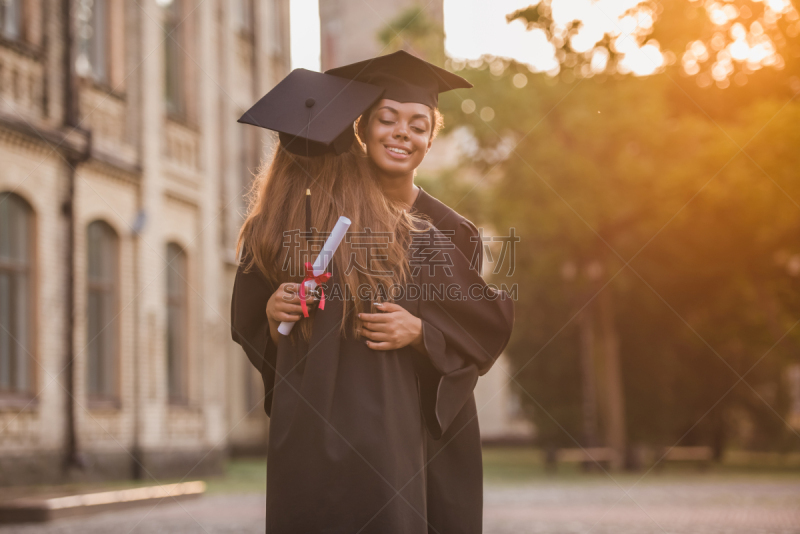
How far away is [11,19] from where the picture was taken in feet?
43.4

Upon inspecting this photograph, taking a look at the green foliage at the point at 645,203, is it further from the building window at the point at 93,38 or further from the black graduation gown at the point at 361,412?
the black graduation gown at the point at 361,412

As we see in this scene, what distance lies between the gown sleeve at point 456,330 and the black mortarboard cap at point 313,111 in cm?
44

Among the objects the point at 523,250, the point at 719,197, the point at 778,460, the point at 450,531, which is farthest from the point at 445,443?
the point at 778,460

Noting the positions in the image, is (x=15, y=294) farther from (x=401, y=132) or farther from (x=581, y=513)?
(x=401, y=132)

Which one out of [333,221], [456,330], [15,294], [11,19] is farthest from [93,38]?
Answer: [456,330]

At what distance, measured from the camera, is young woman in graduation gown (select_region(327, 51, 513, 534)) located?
3.11 m

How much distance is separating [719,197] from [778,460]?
14.5 meters

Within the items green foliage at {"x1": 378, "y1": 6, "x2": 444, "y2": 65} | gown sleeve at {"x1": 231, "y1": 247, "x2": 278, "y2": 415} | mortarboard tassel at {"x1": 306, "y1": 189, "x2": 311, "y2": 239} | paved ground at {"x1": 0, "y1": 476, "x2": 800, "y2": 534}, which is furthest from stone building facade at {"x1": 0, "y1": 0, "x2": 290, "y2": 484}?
mortarboard tassel at {"x1": 306, "y1": 189, "x2": 311, "y2": 239}

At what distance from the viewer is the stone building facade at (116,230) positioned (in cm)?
1309

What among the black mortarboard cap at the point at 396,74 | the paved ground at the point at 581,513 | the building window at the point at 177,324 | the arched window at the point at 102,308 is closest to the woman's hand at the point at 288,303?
the black mortarboard cap at the point at 396,74

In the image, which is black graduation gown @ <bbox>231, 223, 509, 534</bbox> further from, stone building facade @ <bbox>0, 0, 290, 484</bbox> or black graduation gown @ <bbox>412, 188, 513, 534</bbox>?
stone building facade @ <bbox>0, 0, 290, 484</bbox>

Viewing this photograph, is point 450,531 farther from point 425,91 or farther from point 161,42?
point 161,42

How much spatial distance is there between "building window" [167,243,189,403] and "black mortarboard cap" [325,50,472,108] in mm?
14850

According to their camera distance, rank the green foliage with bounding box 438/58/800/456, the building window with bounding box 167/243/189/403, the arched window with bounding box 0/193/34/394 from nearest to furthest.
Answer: the arched window with bounding box 0/193/34/394 → the green foliage with bounding box 438/58/800/456 → the building window with bounding box 167/243/189/403
